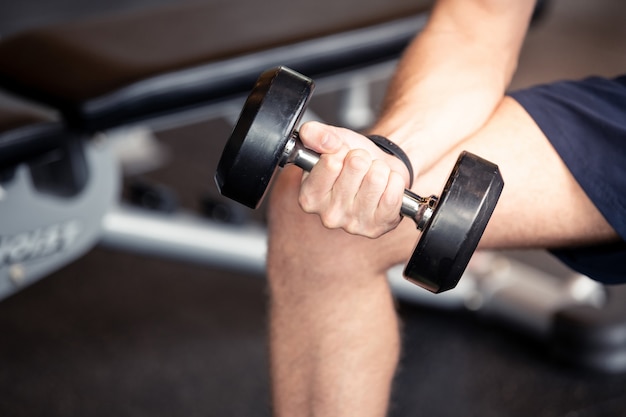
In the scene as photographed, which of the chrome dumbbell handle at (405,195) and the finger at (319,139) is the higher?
the finger at (319,139)

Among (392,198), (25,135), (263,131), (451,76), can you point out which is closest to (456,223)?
Answer: (392,198)

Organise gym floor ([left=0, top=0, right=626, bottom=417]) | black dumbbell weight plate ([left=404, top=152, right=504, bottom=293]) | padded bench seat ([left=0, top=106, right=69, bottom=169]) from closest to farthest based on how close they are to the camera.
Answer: black dumbbell weight plate ([left=404, top=152, right=504, bottom=293]), padded bench seat ([left=0, top=106, right=69, bottom=169]), gym floor ([left=0, top=0, right=626, bottom=417])

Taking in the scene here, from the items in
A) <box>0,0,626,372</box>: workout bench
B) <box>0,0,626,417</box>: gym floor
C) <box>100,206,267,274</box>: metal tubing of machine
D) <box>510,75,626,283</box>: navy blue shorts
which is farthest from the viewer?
<box>100,206,267,274</box>: metal tubing of machine

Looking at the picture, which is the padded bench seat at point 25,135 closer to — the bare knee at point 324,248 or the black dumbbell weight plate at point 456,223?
the bare knee at point 324,248

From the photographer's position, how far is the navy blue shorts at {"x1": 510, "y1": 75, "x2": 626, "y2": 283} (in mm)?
832

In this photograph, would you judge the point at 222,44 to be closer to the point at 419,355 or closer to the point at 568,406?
the point at 419,355

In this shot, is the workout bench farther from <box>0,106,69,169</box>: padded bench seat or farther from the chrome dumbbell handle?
the chrome dumbbell handle

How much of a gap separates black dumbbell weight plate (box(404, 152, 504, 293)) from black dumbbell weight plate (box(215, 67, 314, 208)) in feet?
0.49

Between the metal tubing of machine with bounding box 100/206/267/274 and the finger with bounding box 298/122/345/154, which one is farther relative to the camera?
the metal tubing of machine with bounding box 100/206/267/274

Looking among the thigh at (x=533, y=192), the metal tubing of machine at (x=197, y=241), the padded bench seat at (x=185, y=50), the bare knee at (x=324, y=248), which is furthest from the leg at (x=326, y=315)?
the metal tubing of machine at (x=197, y=241)

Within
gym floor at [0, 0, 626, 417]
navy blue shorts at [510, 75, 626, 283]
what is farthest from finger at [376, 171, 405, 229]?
gym floor at [0, 0, 626, 417]

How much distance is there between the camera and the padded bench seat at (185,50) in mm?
1179

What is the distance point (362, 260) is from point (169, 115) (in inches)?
20.7

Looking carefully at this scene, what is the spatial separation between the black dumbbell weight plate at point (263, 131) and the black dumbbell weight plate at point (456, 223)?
0.15m
